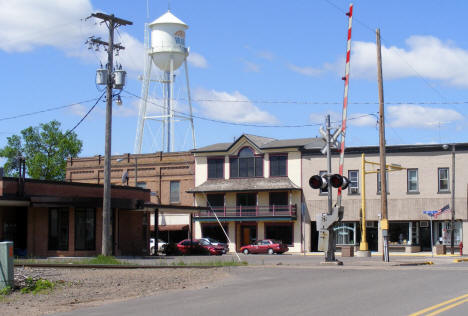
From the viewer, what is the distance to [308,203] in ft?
184

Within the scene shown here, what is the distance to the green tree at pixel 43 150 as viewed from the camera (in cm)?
7762

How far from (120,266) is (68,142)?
2233 inches

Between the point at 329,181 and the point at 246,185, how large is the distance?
3178cm

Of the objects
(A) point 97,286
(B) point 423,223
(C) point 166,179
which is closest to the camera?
(A) point 97,286

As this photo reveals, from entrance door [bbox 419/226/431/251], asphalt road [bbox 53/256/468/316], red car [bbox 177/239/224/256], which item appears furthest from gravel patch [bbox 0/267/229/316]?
entrance door [bbox 419/226/431/251]

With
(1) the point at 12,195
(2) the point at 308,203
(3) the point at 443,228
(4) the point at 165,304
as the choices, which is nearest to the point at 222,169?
(2) the point at 308,203

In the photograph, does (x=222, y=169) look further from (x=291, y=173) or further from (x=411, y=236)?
(x=411, y=236)

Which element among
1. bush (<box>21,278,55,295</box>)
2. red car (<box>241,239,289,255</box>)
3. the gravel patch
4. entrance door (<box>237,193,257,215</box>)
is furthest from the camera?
entrance door (<box>237,193,257,215</box>)

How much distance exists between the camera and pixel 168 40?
6150cm

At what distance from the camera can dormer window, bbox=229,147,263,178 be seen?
58.3 m

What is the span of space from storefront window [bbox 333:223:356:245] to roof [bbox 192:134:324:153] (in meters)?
6.78

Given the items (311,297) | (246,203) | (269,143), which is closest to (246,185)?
(246,203)

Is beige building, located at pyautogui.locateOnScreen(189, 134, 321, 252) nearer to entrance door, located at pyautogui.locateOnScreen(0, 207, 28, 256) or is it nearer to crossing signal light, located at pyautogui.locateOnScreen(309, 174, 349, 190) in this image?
entrance door, located at pyautogui.locateOnScreen(0, 207, 28, 256)

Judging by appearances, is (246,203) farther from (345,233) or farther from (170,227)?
(345,233)
